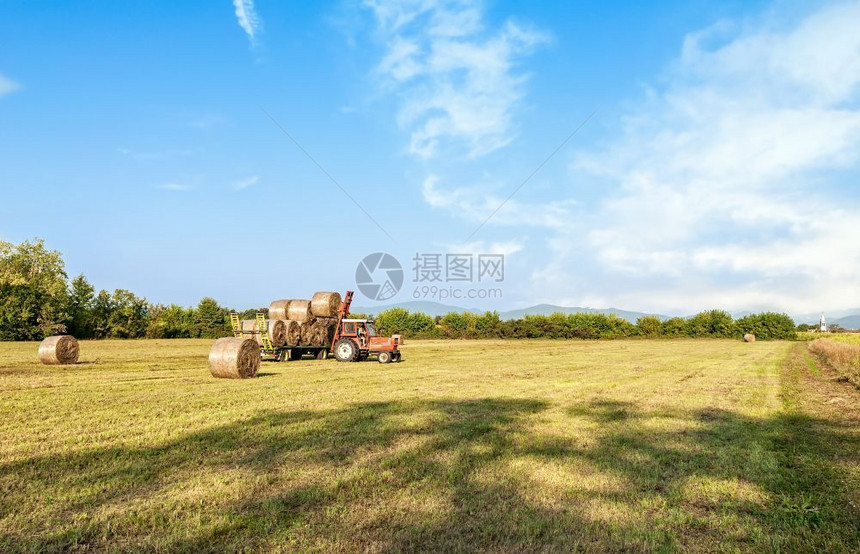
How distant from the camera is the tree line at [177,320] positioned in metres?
49.5

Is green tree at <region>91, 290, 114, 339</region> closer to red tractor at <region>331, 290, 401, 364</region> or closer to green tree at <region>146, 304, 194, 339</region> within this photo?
green tree at <region>146, 304, 194, 339</region>

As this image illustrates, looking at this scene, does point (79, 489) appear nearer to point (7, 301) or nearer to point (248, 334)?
point (248, 334)

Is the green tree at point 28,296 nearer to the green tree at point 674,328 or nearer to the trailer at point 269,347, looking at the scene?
the trailer at point 269,347

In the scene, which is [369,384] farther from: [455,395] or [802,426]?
[802,426]

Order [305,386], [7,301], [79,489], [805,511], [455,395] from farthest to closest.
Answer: [7,301]
[305,386]
[455,395]
[79,489]
[805,511]

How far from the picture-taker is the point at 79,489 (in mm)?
5355

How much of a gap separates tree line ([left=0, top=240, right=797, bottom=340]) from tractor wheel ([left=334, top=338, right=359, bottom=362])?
→ 74.7 ft

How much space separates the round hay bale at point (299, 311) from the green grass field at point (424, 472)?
47.1 feet

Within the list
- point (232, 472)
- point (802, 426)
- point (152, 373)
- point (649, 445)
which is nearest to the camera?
point (232, 472)

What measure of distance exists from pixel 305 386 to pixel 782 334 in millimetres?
73182

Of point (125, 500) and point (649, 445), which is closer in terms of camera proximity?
point (125, 500)

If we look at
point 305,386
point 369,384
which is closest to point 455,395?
point 369,384

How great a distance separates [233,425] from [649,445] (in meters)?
6.87

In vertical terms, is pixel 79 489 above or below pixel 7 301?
below
